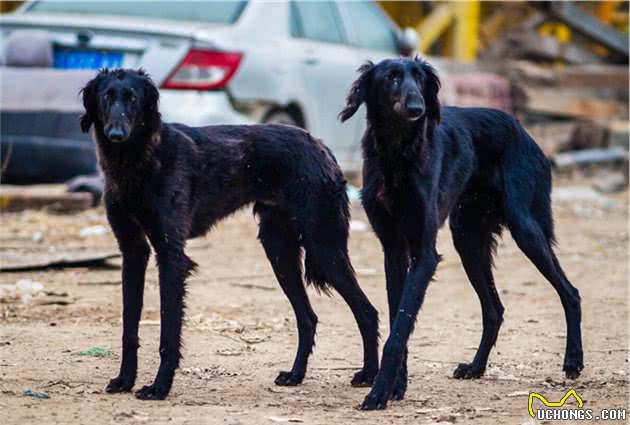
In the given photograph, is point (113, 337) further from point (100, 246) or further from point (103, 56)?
point (103, 56)

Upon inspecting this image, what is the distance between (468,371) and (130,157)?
1.84 metres

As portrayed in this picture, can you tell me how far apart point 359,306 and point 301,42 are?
17.8 feet

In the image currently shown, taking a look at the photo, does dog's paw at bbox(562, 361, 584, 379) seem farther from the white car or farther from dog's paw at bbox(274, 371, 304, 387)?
the white car

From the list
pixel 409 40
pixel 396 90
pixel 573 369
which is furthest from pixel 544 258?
pixel 409 40

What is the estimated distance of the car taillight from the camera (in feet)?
30.6

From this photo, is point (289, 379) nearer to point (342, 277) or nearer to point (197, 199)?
point (342, 277)

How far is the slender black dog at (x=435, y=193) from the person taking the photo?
17.0ft

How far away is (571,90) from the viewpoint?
17188 mm

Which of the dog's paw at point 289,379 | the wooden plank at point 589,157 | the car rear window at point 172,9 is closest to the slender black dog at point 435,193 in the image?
→ the dog's paw at point 289,379

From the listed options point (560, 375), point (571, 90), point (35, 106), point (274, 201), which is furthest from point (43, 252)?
point (571, 90)

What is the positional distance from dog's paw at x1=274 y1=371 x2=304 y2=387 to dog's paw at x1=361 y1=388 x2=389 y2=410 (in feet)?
1.88

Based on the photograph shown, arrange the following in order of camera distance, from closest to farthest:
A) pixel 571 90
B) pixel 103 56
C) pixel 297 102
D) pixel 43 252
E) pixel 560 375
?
pixel 560 375 < pixel 43 252 < pixel 103 56 < pixel 297 102 < pixel 571 90

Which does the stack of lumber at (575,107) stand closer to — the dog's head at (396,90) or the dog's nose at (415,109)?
the dog's head at (396,90)

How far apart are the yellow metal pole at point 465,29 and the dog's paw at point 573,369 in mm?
11635
